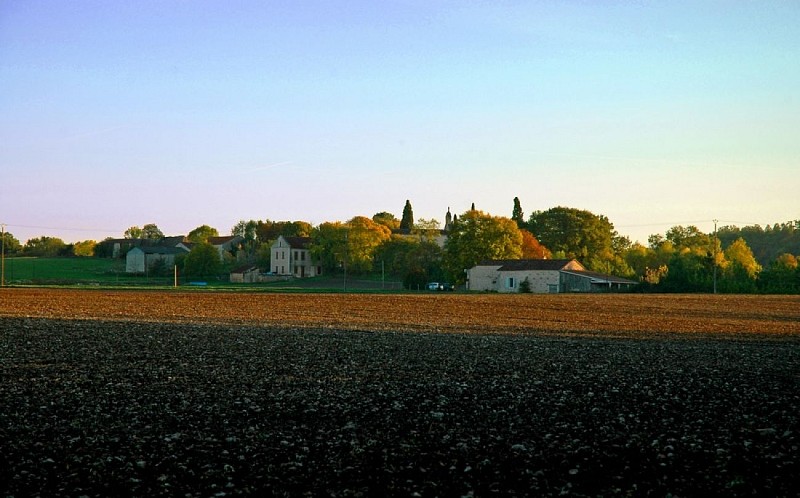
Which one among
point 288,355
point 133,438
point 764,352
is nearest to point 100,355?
point 288,355

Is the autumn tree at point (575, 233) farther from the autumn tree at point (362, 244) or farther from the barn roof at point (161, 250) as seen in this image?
the barn roof at point (161, 250)

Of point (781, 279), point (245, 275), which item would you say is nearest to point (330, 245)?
point (245, 275)

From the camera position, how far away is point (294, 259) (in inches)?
6860

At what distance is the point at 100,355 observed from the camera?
78.6ft

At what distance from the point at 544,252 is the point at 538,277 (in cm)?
3139

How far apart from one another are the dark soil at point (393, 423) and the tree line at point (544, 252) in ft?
343

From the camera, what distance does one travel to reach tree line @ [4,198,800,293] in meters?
127

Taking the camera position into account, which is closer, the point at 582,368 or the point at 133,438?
the point at 133,438

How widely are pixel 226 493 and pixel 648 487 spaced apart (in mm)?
5226

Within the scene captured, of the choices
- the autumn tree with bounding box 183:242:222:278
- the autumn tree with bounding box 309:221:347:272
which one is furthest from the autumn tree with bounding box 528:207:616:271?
the autumn tree with bounding box 183:242:222:278

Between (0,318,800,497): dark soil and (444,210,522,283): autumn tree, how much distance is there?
102 meters

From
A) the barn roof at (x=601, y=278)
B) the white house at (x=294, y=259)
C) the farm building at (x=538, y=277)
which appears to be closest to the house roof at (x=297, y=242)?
the white house at (x=294, y=259)

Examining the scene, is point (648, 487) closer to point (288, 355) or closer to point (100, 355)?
point (288, 355)

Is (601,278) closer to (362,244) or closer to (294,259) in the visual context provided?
(362,244)
